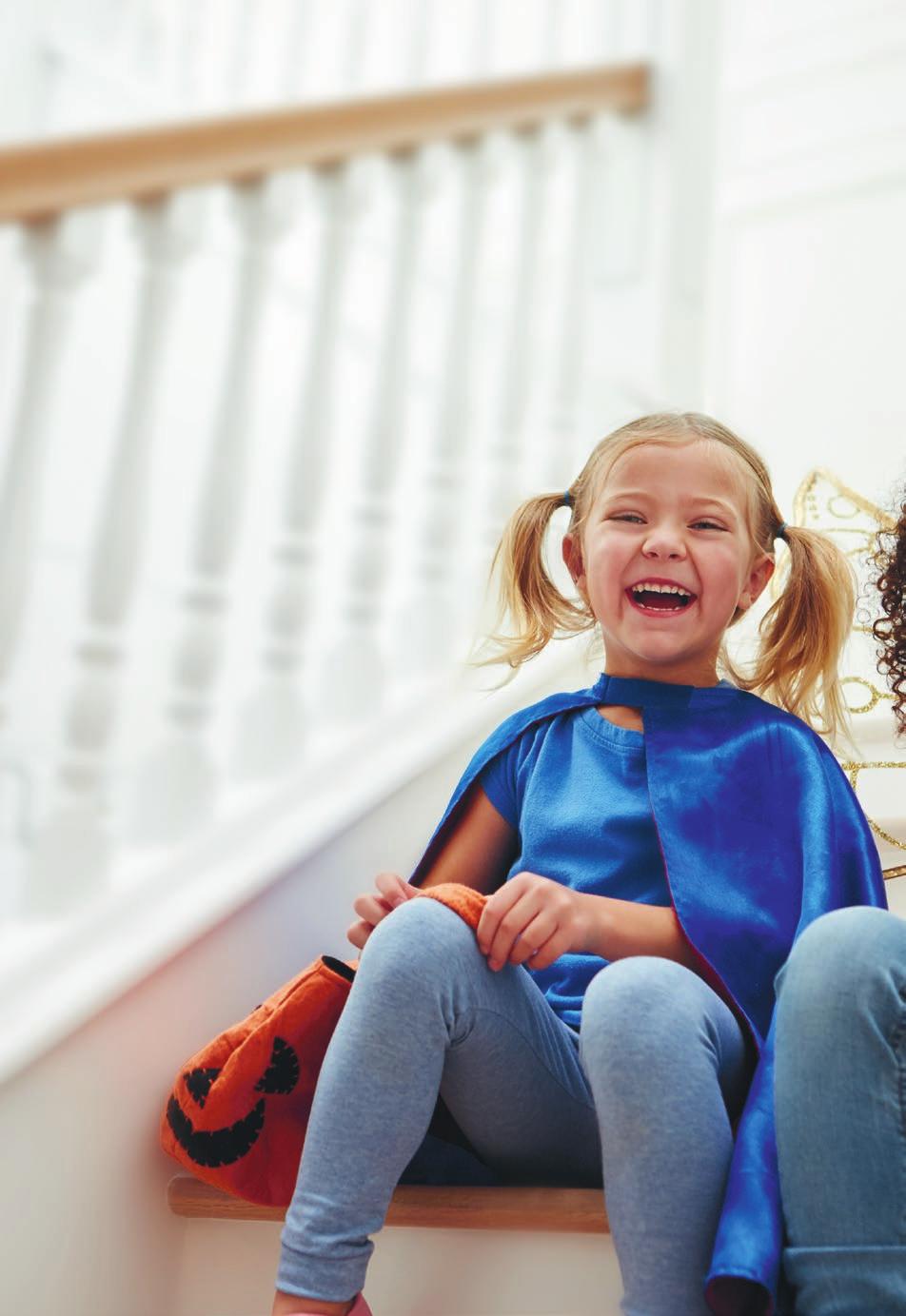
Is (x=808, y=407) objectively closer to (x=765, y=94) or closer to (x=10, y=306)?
(x=765, y=94)

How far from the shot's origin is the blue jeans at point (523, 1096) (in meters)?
0.68

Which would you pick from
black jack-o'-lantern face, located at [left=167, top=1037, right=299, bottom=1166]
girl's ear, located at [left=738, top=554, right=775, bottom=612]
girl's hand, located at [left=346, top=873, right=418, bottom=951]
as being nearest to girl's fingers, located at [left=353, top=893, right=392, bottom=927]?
girl's hand, located at [left=346, top=873, right=418, bottom=951]

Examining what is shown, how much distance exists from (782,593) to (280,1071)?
60 centimetres

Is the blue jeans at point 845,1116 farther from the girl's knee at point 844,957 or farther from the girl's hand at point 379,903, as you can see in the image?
the girl's hand at point 379,903

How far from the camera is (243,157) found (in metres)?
1.04

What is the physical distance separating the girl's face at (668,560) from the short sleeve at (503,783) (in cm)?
11

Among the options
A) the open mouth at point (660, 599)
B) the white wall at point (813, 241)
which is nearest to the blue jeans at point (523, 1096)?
the open mouth at point (660, 599)

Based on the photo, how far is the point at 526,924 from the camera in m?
0.81

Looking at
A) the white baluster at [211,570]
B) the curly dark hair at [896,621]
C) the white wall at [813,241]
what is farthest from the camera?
the white wall at [813,241]

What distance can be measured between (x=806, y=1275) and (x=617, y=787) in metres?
0.42

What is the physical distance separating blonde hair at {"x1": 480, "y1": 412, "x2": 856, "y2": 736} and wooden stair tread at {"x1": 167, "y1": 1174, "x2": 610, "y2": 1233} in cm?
48

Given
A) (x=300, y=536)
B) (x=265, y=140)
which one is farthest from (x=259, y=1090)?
(x=265, y=140)

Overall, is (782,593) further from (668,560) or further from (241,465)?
(241,465)

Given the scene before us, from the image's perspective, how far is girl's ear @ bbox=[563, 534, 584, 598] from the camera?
117 cm
